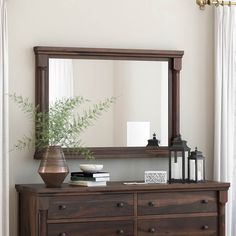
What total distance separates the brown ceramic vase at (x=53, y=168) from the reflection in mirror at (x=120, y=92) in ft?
1.42

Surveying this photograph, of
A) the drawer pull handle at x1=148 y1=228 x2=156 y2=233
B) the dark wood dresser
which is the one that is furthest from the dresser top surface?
the drawer pull handle at x1=148 y1=228 x2=156 y2=233

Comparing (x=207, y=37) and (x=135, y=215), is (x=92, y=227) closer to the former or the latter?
(x=135, y=215)

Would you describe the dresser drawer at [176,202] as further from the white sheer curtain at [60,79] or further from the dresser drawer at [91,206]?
the white sheer curtain at [60,79]

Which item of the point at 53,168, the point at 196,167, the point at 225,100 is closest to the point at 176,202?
the point at 196,167

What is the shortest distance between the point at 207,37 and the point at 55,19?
1.22 meters

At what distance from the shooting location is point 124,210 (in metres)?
4.76

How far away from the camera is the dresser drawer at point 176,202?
4.82m

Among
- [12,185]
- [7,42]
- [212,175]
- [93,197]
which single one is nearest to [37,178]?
[12,185]

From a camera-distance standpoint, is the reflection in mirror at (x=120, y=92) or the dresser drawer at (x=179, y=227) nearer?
the dresser drawer at (x=179, y=227)

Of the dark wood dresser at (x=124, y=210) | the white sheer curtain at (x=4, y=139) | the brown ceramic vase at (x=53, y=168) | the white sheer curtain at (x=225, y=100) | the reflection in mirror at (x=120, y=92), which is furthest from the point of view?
the white sheer curtain at (x=225, y=100)

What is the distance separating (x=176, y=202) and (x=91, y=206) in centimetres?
61

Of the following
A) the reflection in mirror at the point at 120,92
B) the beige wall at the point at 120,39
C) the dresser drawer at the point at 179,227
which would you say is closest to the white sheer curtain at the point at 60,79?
the reflection in mirror at the point at 120,92

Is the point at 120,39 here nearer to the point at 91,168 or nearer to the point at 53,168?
the point at 91,168

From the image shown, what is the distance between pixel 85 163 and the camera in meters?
5.20
